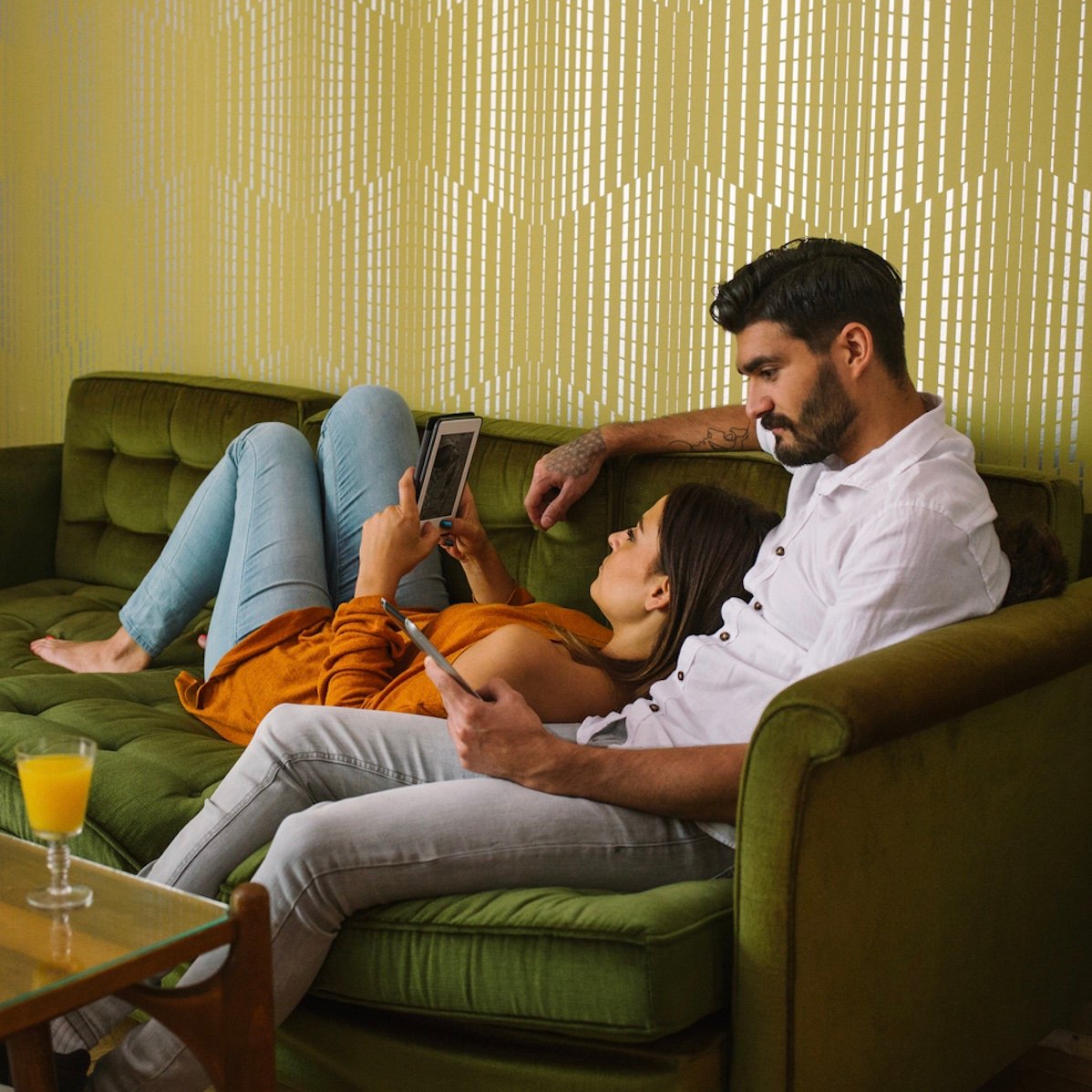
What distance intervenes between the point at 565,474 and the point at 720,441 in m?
0.24

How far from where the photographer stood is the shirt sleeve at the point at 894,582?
57.6 inches

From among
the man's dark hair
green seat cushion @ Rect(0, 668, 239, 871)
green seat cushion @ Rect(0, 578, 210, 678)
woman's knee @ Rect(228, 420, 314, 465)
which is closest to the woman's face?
the man's dark hair

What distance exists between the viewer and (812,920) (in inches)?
53.4

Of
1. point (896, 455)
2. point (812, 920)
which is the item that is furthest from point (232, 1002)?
point (896, 455)

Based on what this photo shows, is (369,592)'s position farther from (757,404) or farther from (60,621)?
(60,621)

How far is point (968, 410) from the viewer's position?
2141 mm

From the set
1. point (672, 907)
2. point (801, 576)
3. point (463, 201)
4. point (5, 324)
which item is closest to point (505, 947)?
point (672, 907)

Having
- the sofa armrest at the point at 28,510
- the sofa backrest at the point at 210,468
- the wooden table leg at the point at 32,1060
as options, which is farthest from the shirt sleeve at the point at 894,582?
the sofa armrest at the point at 28,510

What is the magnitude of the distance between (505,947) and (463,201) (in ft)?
5.66

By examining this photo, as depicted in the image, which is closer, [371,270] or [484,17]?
[484,17]

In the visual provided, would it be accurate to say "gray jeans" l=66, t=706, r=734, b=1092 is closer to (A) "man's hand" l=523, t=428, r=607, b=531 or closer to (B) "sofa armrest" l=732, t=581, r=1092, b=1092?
(B) "sofa armrest" l=732, t=581, r=1092, b=1092

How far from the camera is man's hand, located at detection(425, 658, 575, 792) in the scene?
1.52m

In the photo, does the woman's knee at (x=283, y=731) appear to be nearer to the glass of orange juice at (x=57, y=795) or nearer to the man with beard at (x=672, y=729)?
the man with beard at (x=672, y=729)

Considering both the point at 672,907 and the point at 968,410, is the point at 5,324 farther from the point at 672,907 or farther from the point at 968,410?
the point at 672,907
